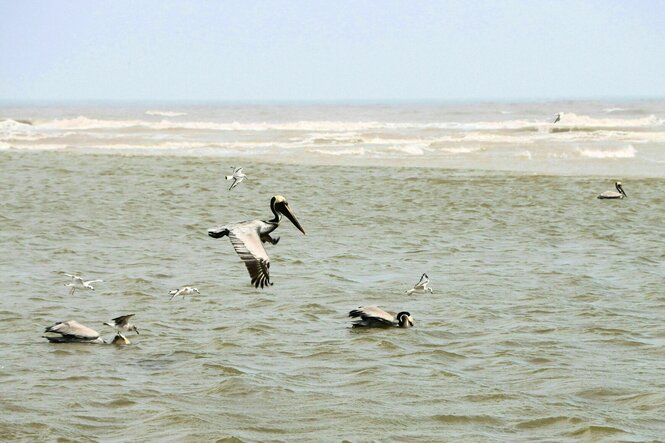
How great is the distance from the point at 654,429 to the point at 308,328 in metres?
4.51

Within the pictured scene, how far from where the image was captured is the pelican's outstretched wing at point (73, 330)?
10.2 m

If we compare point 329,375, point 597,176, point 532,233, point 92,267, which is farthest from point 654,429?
point 597,176

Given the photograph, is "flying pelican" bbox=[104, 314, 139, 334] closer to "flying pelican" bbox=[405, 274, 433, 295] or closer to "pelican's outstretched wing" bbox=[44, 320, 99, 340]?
"pelican's outstretched wing" bbox=[44, 320, 99, 340]

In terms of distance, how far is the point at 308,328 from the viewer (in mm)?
11305

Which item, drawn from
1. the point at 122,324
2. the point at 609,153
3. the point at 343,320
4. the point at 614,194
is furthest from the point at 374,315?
the point at 609,153

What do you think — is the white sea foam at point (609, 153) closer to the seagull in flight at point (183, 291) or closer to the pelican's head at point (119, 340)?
the seagull in flight at point (183, 291)

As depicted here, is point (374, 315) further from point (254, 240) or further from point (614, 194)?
point (614, 194)

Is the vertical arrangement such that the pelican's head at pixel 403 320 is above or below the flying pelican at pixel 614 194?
below

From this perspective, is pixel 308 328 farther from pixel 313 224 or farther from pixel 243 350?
pixel 313 224

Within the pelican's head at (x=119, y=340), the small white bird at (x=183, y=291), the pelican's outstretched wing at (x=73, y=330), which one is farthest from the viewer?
the small white bird at (x=183, y=291)

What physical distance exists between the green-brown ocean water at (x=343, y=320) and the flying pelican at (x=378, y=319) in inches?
5.2

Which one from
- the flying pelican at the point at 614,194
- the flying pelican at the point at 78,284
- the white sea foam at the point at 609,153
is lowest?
the flying pelican at the point at 78,284

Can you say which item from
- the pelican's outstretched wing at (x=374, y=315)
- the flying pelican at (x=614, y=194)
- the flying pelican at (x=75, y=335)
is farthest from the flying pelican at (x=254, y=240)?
the flying pelican at (x=614, y=194)

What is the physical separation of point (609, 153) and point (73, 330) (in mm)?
31358
